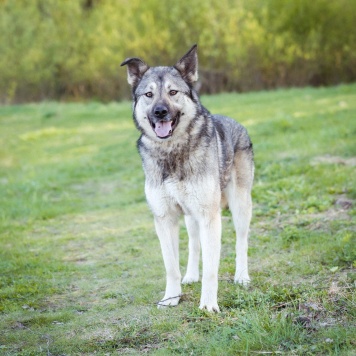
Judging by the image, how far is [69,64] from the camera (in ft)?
101

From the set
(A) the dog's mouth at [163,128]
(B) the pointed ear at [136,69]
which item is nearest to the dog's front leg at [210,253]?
(A) the dog's mouth at [163,128]

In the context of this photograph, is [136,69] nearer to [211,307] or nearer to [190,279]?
[190,279]

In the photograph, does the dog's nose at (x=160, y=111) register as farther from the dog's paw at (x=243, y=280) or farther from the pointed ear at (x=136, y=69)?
the dog's paw at (x=243, y=280)

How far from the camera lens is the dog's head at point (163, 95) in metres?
4.85

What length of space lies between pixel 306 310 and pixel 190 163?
1.51 meters

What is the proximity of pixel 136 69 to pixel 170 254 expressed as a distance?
5.46 feet

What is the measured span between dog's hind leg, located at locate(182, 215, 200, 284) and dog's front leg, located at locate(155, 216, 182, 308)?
48cm

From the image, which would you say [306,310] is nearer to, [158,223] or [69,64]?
[158,223]

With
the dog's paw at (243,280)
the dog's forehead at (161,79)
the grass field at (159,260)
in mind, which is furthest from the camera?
the dog's paw at (243,280)

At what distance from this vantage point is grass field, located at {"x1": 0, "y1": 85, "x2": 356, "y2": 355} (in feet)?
13.5

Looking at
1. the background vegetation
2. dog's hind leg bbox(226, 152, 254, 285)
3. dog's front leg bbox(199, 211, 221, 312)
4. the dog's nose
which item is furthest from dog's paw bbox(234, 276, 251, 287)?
the background vegetation

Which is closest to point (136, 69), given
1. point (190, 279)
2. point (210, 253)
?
point (210, 253)

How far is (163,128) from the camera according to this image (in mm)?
4859

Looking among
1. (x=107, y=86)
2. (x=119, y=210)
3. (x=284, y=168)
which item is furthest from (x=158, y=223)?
(x=107, y=86)
